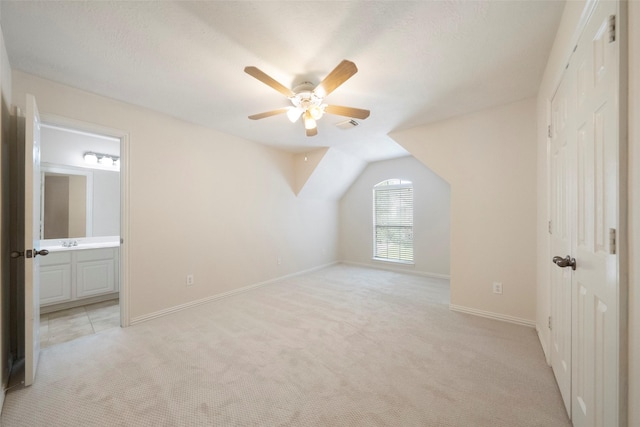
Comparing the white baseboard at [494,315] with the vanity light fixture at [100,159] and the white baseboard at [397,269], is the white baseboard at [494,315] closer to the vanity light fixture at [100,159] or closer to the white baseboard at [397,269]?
the white baseboard at [397,269]

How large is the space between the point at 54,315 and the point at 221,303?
6.39 feet

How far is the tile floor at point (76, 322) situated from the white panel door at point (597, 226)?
12.4 feet

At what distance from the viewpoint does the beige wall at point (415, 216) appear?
4.59m

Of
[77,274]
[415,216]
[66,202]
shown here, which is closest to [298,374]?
[77,274]

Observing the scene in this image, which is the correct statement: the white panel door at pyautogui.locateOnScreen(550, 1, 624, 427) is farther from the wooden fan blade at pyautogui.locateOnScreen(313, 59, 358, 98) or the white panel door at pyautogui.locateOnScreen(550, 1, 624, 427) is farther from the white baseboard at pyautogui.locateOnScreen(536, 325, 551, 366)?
the wooden fan blade at pyautogui.locateOnScreen(313, 59, 358, 98)

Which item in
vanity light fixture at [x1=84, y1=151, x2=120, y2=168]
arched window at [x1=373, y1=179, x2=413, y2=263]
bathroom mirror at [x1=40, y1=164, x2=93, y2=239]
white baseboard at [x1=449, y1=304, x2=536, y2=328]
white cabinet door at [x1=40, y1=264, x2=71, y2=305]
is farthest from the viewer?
arched window at [x1=373, y1=179, x2=413, y2=263]

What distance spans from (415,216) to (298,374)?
3.89 metres

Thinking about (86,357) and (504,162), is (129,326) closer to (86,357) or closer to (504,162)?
(86,357)

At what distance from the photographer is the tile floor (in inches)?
96.3

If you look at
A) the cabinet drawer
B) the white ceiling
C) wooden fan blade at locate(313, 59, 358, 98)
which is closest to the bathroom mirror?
the cabinet drawer

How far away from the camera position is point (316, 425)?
138cm

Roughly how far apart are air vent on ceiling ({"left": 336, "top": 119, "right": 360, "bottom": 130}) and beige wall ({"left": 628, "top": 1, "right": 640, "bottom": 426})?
2381mm

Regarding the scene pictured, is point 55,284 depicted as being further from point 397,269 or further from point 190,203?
point 397,269

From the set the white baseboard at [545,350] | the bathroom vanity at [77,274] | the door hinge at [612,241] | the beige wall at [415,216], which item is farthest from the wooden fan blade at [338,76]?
the bathroom vanity at [77,274]
